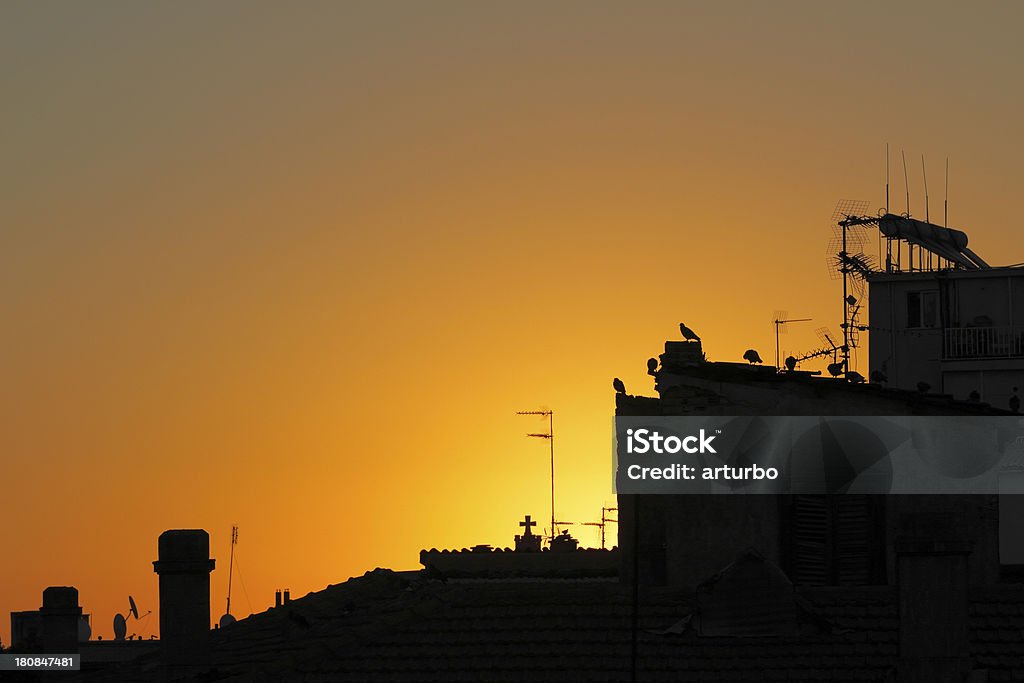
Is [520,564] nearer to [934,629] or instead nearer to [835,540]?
[835,540]

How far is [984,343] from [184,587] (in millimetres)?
47929

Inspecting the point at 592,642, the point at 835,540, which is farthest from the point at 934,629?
the point at 835,540

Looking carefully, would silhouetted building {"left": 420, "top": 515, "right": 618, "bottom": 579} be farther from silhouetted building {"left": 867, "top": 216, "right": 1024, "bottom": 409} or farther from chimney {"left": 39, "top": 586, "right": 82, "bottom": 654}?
silhouetted building {"left": 867, "top": 216, "right": 1024, "bottom": 409}

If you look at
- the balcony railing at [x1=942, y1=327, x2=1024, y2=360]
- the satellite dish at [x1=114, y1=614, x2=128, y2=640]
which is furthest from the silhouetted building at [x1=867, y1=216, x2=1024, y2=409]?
the satellite dish at [x1=114, y1=614, x2=128, y2=640]

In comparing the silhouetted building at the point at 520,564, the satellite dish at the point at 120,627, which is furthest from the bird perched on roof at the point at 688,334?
the satellite dish at the point at 120,627

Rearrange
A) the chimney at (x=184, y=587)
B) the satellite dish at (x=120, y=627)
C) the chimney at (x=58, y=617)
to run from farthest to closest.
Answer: the satellite dish at (x=120, y=627) → the chimney at (x=58, y=617) → the chimney at (x=184, y=587)

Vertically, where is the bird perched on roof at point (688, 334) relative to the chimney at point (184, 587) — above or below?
above

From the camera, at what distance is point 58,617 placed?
1940 inches

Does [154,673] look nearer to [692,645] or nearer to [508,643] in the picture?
[508,643]

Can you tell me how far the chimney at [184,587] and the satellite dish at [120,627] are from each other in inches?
1395

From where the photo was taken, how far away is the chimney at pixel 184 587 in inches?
1558

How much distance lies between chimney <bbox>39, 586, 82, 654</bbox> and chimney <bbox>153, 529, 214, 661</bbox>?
9.54 meters

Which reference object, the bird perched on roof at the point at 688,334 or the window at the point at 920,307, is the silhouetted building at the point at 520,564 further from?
the window at the point at 920,307

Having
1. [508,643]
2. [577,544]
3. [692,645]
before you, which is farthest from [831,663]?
[577,544]
